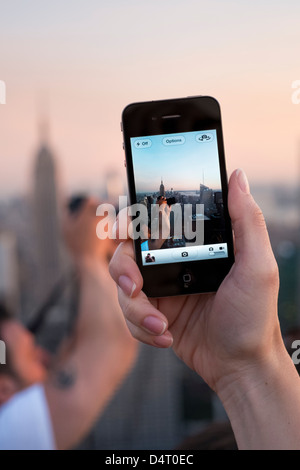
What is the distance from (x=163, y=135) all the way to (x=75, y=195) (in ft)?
4.00

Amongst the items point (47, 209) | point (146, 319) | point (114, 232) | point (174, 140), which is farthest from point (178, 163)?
point (47, 209)

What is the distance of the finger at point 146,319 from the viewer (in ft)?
3.75

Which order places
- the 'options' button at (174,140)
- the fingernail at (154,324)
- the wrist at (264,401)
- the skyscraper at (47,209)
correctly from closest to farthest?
the wrist at (264,401) → the fingernail at (154,324) → the 'options' button at (174,140) → the skyscraper at (47,209)

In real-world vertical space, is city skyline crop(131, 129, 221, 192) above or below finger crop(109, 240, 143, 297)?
above

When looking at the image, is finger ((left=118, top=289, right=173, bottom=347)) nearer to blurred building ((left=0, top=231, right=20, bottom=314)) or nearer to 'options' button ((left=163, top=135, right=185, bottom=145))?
'options' button ((left=163, top=135, right=185, bottom=145))

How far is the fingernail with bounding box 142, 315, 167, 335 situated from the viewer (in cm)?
114

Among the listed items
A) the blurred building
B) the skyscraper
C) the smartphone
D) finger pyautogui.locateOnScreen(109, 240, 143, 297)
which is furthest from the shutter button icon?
the skyscraper

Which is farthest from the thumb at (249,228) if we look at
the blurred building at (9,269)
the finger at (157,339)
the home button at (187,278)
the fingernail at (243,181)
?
the blurred building at (9,269)

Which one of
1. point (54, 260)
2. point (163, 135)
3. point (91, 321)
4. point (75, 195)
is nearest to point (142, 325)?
point (163, 135)

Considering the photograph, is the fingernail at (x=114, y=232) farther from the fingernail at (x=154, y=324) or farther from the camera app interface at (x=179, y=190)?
the fingernail at (x=154, y=324)

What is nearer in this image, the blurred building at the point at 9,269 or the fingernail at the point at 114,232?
the fingernail at the point at 114,232

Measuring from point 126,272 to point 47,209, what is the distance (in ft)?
184

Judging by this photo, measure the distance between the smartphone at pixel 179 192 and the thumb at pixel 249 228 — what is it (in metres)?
0.04

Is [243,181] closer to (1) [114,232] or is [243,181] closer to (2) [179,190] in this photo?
(2) [179,190]
